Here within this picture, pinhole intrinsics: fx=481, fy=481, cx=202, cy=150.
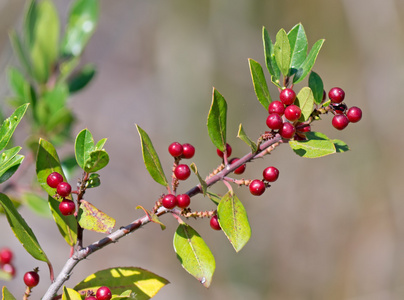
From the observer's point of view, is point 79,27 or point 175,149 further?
point 79,27

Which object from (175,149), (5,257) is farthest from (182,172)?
(5,257)

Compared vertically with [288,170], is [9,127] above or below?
above

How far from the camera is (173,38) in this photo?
5930 mm

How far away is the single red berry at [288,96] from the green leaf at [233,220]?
141 mm

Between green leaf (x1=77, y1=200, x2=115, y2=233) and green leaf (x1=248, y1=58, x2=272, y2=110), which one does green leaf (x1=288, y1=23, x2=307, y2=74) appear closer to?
green leaf (x1=248, y1=58, x2=272, y2=110)

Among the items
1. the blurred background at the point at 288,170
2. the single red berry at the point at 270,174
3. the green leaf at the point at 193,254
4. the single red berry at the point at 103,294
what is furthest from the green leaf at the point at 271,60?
the blurred background at the point at 288,170

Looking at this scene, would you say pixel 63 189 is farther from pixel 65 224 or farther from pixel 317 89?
pixel 317 89

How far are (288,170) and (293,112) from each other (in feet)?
14.5

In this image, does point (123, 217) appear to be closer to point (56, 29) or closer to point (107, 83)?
point (107, 83)

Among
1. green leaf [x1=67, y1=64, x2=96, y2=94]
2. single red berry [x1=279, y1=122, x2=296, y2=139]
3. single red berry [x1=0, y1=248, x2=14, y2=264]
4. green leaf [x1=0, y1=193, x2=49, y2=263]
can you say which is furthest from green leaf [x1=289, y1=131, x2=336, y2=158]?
green leaf [x1=67, y1=64, x2=96, y2=94]

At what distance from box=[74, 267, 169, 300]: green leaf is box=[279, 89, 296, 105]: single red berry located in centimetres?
29

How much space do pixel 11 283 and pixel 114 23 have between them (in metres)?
2.84

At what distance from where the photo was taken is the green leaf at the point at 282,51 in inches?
24.7

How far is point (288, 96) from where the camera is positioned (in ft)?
2.02
